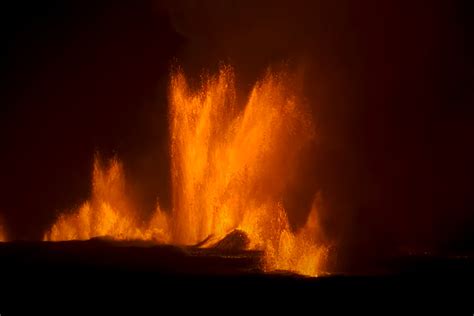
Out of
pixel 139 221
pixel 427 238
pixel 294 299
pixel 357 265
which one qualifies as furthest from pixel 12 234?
pixel 294 299

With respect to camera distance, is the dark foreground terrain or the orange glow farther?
the orange glow

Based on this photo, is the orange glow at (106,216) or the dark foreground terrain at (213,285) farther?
the orange glow at (106,216)

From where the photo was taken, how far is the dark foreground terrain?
26062 millimetres

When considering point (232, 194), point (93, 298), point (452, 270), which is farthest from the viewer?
point (232, 194)

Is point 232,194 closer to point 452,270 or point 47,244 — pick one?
point 47,244

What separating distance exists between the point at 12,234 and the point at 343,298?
60.9 meters

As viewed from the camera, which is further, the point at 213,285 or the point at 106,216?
the point at 106,216

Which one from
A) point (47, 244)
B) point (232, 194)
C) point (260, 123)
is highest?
point (260, 123)

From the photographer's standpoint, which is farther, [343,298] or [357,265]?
[357,265]

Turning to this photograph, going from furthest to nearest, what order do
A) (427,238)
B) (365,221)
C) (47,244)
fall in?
(365,221) < (427,238) < (47,244)

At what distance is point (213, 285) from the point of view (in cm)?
2964

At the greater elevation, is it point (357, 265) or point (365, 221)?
point (365, 221)

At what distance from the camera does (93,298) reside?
87.8 feet

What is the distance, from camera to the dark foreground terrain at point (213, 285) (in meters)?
26.1
